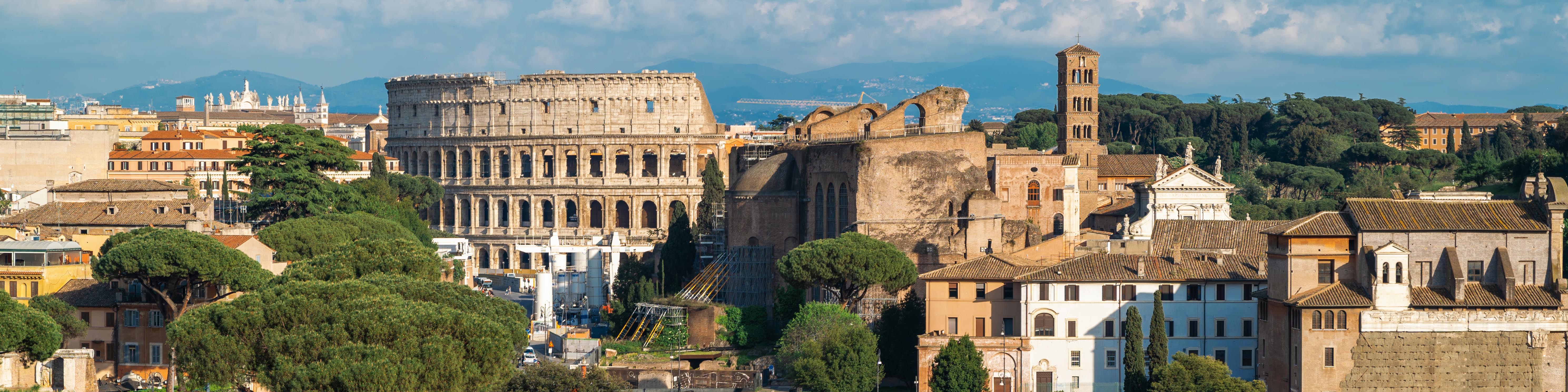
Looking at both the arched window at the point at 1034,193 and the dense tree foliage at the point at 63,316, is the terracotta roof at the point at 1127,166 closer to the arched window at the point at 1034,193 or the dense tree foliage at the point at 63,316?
the arched window at the point at 1034,193

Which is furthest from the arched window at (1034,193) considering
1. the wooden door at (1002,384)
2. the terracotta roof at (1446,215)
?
the terracotta roof at (1446,215)

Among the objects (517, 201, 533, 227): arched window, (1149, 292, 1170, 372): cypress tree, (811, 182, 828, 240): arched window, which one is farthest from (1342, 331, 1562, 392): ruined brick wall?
(517, 201, 533, 227): arched window

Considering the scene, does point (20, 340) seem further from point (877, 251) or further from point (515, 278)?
point (515, 278)

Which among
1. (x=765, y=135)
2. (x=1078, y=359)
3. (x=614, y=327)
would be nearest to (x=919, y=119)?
(x=614, y=327)

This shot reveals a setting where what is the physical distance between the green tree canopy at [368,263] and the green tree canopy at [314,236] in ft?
8.41

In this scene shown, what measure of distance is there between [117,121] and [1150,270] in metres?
90.9

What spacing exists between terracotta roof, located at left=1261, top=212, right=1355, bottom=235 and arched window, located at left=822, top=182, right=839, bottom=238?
19.2 meters

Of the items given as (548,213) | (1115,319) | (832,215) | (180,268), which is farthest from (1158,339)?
(548,213)

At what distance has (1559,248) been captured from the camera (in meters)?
46.5

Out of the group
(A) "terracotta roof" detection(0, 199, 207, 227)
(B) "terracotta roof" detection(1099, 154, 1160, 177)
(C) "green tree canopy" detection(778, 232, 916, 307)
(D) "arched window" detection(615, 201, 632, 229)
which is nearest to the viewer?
(C) "green tree canopy" detection(778, 232, 916, 307)

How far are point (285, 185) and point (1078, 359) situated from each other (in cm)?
3479

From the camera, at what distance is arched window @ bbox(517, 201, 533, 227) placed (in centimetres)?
11219

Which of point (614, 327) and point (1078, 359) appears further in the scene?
point (614, 327)

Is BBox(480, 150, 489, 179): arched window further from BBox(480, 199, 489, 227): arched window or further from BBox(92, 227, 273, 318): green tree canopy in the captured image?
BBox(92, 227, 273, 318): green tree canopy
